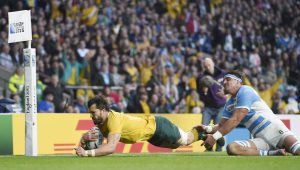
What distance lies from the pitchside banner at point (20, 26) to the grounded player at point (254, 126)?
3775mm

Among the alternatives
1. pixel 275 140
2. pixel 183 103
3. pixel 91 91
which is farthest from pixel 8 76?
pixel 275 140

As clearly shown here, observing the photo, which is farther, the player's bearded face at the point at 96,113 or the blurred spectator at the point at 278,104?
the blurred spectator at the point at 278,104

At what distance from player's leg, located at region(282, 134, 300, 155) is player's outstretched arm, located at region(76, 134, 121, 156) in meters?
3.17

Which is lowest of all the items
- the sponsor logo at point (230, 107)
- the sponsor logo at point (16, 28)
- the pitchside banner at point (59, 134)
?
the pitchside banner at point (59, 134)

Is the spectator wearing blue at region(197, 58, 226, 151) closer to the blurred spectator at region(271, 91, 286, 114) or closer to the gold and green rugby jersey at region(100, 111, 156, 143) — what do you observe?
the gold and green rugby jersey at region(100, 111, 156, 143)

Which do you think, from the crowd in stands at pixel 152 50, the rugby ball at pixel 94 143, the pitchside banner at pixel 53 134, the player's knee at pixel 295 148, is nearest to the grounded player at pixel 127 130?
the rugby ball at pixel 94 143

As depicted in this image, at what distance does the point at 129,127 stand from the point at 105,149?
33.7 inches

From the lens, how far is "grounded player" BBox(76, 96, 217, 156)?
1374 cm

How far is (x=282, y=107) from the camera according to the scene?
1047 inches

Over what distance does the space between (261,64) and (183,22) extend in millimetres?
3351

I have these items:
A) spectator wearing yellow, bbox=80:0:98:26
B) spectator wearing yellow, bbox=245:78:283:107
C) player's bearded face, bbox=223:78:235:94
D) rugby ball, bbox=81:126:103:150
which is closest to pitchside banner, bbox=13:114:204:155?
rugby ball, bbox=81:126:103:150

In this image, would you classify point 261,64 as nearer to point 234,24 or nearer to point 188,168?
point 234,24

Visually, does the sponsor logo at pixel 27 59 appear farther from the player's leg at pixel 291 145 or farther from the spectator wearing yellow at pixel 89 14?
the spectator wearing yellow at pixel 89 14

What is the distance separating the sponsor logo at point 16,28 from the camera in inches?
603
